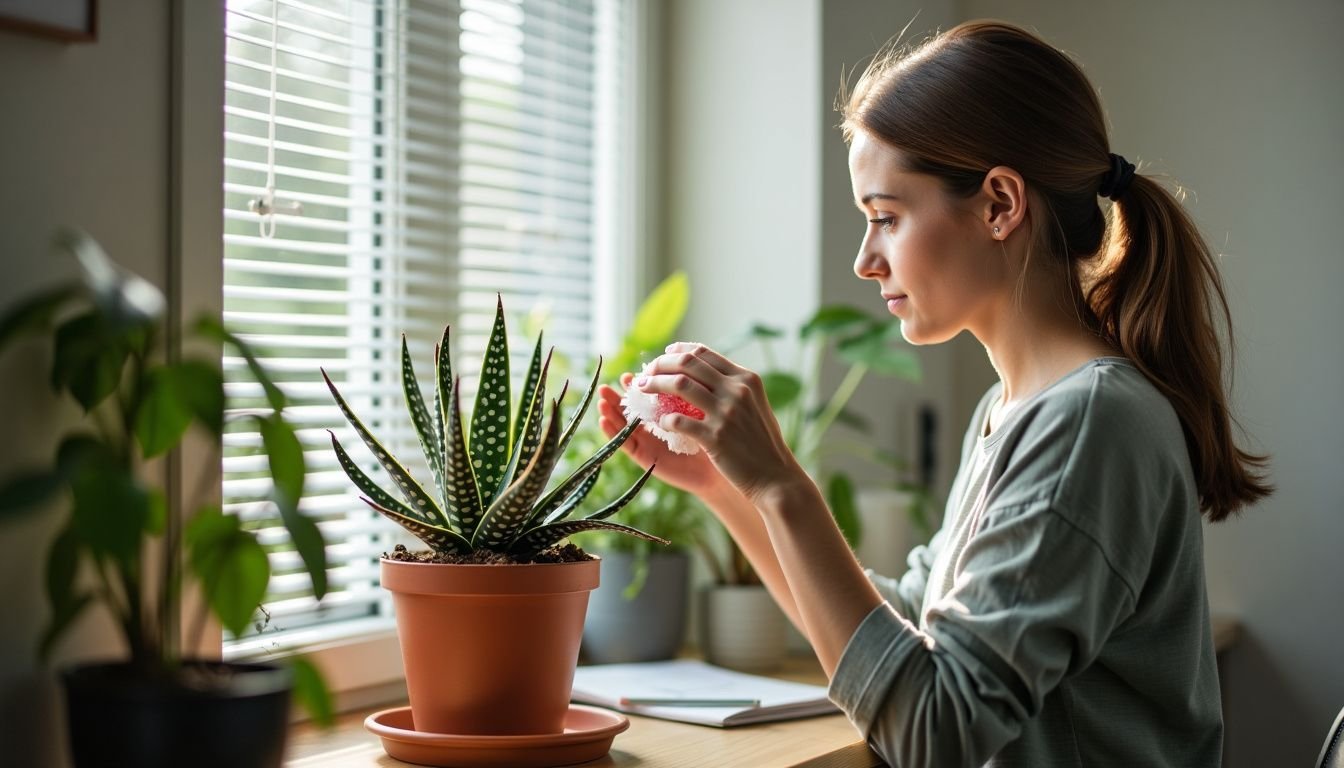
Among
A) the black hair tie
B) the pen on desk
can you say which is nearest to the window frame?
the pen on desk

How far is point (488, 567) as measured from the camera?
1188mm

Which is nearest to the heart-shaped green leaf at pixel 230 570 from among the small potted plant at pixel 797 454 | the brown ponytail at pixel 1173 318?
the brown ponytail at pixel 1173 318

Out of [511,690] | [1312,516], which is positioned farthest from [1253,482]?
[511,690]

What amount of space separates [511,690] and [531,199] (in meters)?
0.98

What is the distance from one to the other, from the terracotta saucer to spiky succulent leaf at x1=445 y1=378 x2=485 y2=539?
7.8 inches

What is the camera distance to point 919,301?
1355 millimetres

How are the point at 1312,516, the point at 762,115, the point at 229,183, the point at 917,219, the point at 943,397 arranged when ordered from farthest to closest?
1. the point at 943,397
2. the point at 762,115
3. the point at 1312,516
4. the point at 229,183
5. the point at 917,219

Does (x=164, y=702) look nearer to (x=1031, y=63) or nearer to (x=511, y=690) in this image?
(x=511, y=690)

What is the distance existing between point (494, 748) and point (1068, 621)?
54cm

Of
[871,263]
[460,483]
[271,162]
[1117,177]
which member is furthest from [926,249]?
[271,162]

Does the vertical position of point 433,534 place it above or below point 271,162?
below

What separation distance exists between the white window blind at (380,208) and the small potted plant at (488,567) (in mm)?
238

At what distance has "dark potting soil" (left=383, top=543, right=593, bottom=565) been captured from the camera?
4.02ft

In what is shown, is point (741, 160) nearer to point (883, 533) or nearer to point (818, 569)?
point (883, 533)
